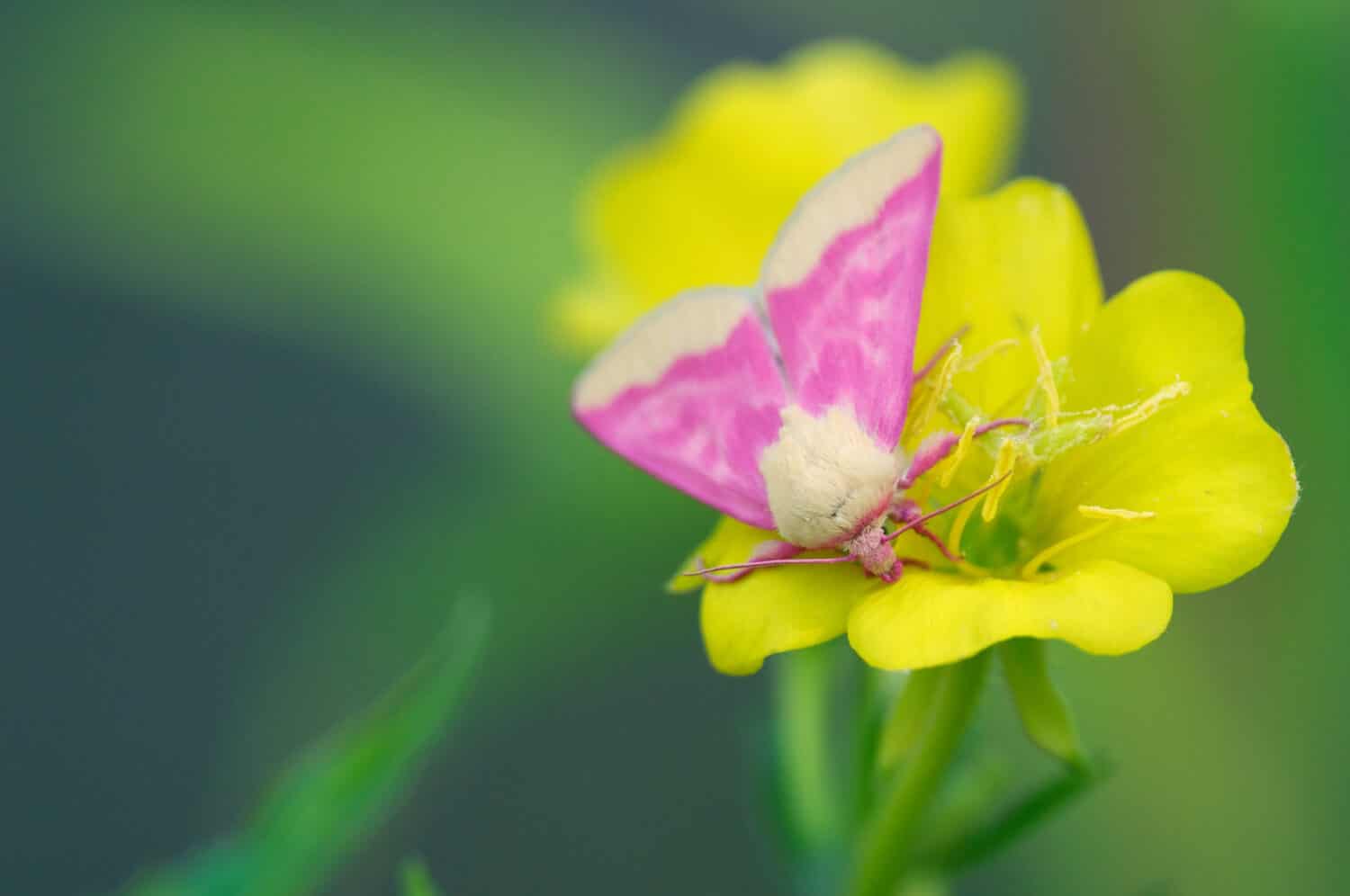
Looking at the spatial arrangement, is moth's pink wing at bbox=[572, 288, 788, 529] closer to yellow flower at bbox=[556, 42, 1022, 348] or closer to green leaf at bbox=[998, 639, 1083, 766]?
green leaf at bbox=[998, 639, 1083, 766]

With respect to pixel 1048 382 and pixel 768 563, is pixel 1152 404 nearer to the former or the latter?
pixel 1048 382

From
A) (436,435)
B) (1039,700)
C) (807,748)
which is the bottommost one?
(436,435)

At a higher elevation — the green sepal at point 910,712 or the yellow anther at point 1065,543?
the yellow anther at point 1065,543

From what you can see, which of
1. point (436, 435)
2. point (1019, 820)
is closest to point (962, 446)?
point (1019, 820)

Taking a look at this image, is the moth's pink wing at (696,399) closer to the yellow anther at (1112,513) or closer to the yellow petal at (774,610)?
the yellow petal at (774,610)

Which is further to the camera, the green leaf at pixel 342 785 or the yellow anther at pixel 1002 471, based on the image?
the green leaf at pixel 342 785

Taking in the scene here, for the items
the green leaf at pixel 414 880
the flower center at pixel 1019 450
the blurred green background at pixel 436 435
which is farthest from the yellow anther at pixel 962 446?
the blurred green background at pixel 436 435

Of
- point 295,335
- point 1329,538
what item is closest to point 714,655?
point 1329,538
